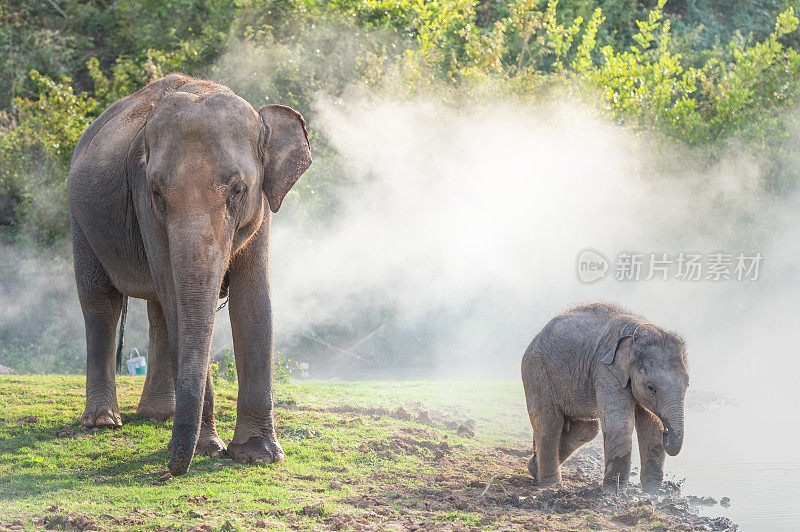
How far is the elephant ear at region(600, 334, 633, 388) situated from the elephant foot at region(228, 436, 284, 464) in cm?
293

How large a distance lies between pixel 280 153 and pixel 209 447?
2.39m

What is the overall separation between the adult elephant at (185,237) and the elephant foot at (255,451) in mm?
10

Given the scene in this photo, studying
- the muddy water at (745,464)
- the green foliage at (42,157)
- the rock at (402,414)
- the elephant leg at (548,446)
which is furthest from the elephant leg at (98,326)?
the green foliage at (42,157)

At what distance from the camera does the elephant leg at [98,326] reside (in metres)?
9.11

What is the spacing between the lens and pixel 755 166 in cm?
2044

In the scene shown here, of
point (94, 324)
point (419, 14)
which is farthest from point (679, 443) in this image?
point (419, 14)

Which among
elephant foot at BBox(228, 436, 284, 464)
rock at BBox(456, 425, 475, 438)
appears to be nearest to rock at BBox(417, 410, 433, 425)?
rock at BBox(456, 425, 475, 438)

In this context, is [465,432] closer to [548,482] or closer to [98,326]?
[548,482]

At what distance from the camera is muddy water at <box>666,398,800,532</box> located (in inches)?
333

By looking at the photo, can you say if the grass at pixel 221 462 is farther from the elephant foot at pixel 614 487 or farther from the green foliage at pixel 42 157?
the green foliage at pixel 42 157

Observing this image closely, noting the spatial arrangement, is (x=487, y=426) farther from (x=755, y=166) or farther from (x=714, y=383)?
(x=755, y=166)

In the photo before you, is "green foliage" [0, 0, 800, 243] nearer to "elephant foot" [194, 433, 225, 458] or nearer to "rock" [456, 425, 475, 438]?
"rock" [456, 425, 475, 438]

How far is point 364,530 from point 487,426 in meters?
5.85

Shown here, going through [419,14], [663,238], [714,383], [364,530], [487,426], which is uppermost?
[419,14]
